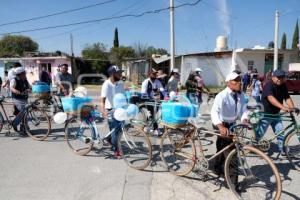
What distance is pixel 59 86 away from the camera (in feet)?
30.5

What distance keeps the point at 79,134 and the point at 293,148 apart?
13.2ft

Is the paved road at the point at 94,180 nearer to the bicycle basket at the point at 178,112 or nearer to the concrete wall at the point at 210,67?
the bicycle basket at the point at 178,112

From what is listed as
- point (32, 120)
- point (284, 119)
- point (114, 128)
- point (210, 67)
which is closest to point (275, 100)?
point (284, 119)

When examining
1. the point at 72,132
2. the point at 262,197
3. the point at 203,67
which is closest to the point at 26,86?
the point at 72,132

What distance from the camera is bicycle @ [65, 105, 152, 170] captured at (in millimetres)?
5215

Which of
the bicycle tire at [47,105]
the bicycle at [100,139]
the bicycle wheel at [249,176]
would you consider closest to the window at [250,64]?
the bicycle tire at [47,105]

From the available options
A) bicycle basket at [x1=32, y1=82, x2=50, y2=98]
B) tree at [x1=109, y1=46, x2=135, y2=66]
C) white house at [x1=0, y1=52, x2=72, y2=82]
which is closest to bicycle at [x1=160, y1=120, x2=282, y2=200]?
bicycle basket at [x1=32, y1=82, x2=50, y2=98]

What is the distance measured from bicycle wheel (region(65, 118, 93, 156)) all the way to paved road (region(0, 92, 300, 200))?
0.51 ft

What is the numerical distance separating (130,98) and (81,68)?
30923 millimetres

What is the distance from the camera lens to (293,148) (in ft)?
18.0

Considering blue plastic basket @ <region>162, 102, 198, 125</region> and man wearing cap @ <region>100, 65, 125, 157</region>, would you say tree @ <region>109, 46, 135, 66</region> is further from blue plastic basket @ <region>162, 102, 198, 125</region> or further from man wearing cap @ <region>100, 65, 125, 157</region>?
blue plastic basket @ <region>162, 102, 198, 125</region>

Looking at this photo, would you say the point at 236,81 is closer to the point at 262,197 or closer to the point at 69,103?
the point at 262,197

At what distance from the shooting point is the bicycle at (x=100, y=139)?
5215 millimetres

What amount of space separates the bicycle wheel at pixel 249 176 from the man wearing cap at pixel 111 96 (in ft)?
7.26
